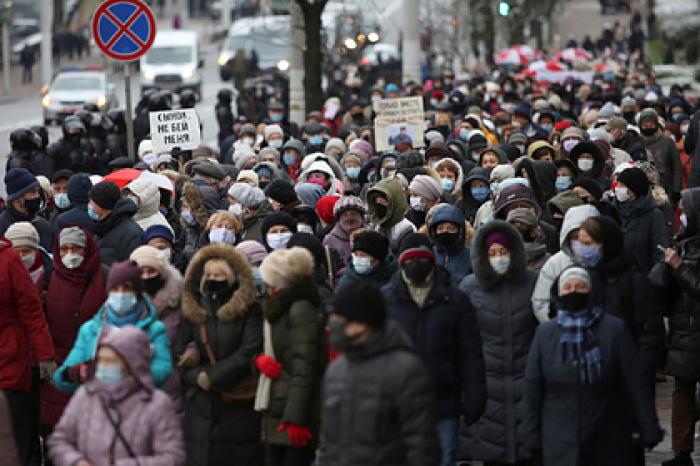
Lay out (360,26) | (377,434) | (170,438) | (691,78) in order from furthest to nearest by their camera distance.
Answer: (691,78) < (360,26) < (170,438) < (377,434)

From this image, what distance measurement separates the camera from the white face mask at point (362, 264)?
10641mm

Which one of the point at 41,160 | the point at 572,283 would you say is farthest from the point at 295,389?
the point at 41,160

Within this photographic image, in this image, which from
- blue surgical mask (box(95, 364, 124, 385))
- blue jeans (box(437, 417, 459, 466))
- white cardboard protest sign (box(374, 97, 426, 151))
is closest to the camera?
blue surgical mask (box(95, 364, 124, 385))

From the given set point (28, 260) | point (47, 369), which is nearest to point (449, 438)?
point (47, 369)

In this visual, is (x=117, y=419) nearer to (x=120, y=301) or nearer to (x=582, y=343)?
(x=120, y=301)

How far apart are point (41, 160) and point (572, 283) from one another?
1068 cm

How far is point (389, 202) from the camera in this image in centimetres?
1341

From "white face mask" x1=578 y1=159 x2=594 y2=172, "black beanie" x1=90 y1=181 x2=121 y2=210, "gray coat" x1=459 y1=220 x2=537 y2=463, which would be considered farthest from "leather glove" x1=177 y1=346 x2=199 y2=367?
"white face mask" x1=578 y1=159 x2=594 y2=172

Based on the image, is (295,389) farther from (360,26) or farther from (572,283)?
(360,26)

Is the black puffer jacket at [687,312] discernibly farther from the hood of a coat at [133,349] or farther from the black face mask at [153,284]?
the hood of a coat at [133,349]

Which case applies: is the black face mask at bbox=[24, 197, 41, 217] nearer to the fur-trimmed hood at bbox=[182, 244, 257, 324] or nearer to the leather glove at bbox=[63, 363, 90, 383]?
the fur-trimmed hood at bbox=[182, 244, 257, 324]

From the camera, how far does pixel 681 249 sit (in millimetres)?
11469

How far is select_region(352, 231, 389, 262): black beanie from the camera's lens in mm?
10609

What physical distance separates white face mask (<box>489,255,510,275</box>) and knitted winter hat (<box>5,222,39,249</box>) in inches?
113
